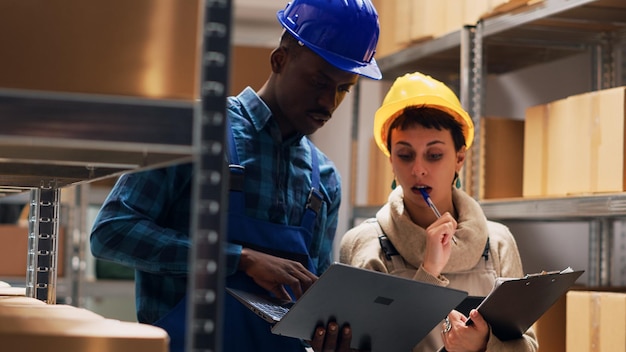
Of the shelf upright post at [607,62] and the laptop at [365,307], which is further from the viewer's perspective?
the shelf upright post at [607,62]

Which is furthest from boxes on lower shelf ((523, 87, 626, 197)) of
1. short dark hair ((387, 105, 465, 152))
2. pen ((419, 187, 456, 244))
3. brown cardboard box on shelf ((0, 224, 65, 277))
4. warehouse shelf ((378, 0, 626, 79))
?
brown cardboard box on shelf ((0, 224, 65, 277))

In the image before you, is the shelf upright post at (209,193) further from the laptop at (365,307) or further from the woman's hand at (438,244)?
the woman's hand at (438,244)

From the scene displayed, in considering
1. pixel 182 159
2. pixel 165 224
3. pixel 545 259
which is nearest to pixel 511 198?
pixel 545 259

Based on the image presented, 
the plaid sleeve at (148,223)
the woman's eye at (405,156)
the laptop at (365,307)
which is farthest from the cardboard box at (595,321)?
the plaid sleeve at (148,223)

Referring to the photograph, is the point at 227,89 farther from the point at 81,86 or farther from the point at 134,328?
the point at 134,328

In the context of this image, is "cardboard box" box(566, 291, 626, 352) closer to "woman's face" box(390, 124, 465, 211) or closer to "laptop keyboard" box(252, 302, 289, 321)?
"woman's face" box(390, 124, 465, 211)

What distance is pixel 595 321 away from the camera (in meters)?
2.66

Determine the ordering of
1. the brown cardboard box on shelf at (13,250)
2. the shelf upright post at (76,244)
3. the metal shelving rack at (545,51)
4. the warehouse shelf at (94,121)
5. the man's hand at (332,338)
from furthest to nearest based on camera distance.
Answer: the shelf upright post at (76,244) < the brown cardboard box on shelf at (13,250) < the metal shelving rack at (545,51) < the man's hand at (332,338) < the warehouse shelf at (94,121)

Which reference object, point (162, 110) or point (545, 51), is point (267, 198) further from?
point (545, 51)

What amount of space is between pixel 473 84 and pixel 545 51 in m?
0.44

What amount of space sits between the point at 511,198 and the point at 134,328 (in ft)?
7.96

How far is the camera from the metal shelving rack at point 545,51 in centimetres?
295

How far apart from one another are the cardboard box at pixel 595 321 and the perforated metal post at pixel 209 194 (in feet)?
6.04

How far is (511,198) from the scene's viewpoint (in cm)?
331
